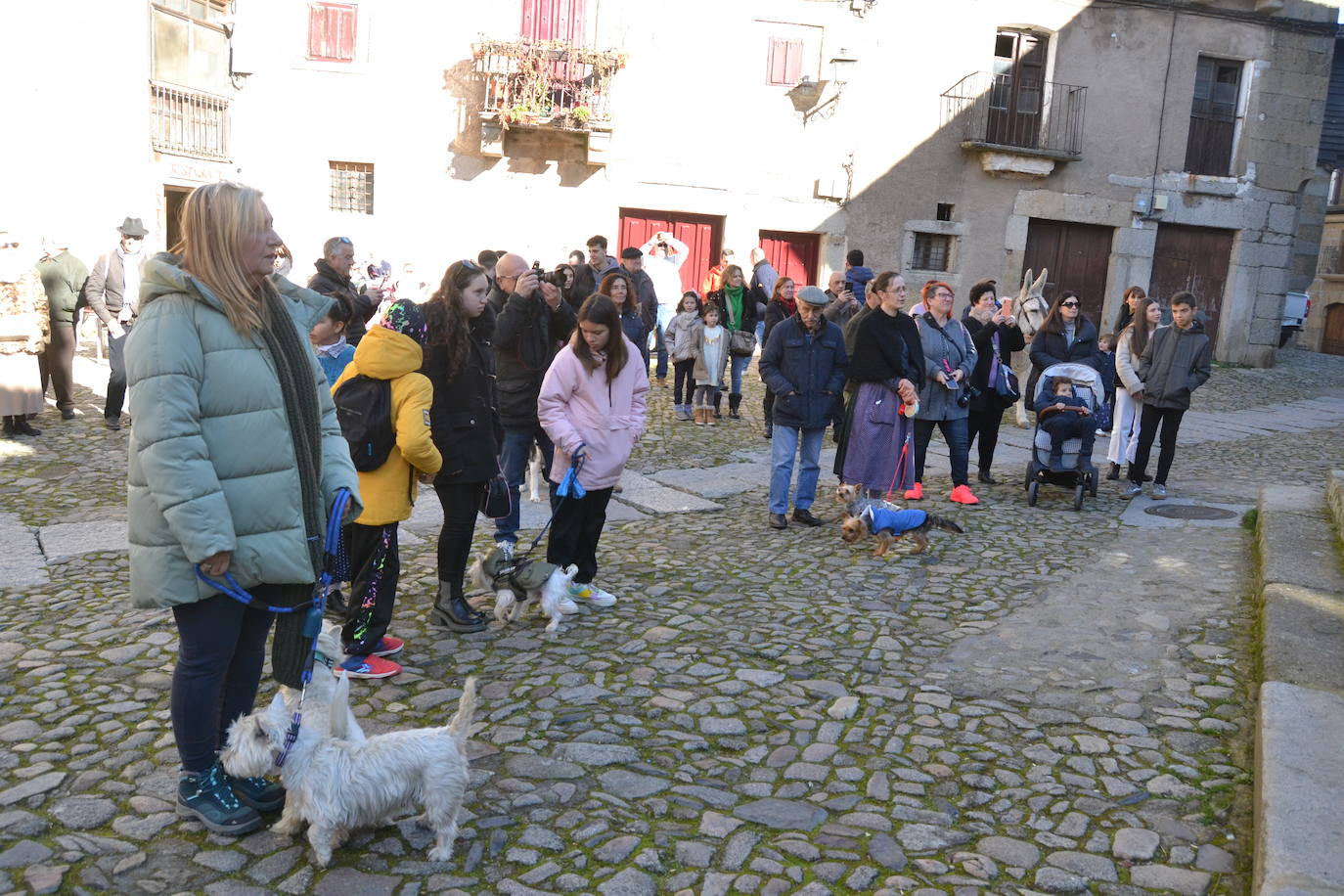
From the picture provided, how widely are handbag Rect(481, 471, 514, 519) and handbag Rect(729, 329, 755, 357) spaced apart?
22.5ft

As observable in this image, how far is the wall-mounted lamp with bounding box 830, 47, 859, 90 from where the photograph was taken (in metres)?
18.7

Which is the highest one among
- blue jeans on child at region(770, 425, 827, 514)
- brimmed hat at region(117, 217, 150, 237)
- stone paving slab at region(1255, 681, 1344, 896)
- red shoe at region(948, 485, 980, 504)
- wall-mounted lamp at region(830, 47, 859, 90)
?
wall-mounted lamp at region(830, 47, 859, 90)

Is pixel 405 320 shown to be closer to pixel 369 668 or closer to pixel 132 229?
pixel 369 668

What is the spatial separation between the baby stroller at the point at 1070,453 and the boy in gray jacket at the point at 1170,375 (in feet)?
1.56

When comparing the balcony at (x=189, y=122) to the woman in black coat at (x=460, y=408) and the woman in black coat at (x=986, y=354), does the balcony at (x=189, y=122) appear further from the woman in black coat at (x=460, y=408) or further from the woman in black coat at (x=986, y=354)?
the woman in black coat at (x=460, y=408)

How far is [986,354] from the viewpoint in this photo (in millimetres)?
9094

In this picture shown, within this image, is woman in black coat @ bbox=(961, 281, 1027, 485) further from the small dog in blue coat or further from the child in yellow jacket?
the child in yellow jacket

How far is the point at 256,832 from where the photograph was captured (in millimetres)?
3316

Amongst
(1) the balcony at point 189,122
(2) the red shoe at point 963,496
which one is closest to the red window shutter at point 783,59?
(1) the balcony at point 189,122

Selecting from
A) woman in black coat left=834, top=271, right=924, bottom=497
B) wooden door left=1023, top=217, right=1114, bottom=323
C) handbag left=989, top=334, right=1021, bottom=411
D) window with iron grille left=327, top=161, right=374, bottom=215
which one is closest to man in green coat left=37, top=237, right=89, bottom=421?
woman in black coat left=834, top=271, right=924, bottom=497

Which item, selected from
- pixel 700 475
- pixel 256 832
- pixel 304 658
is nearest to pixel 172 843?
pixel 256 832

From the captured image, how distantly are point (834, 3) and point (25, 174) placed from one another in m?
13.3

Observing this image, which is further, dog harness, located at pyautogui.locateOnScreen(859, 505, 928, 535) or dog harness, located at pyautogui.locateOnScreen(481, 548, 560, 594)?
dog harness, located at pyautogui.locateOnScreen(859, 505, 928, 535)

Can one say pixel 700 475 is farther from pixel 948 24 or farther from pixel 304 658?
pixel 948 24
